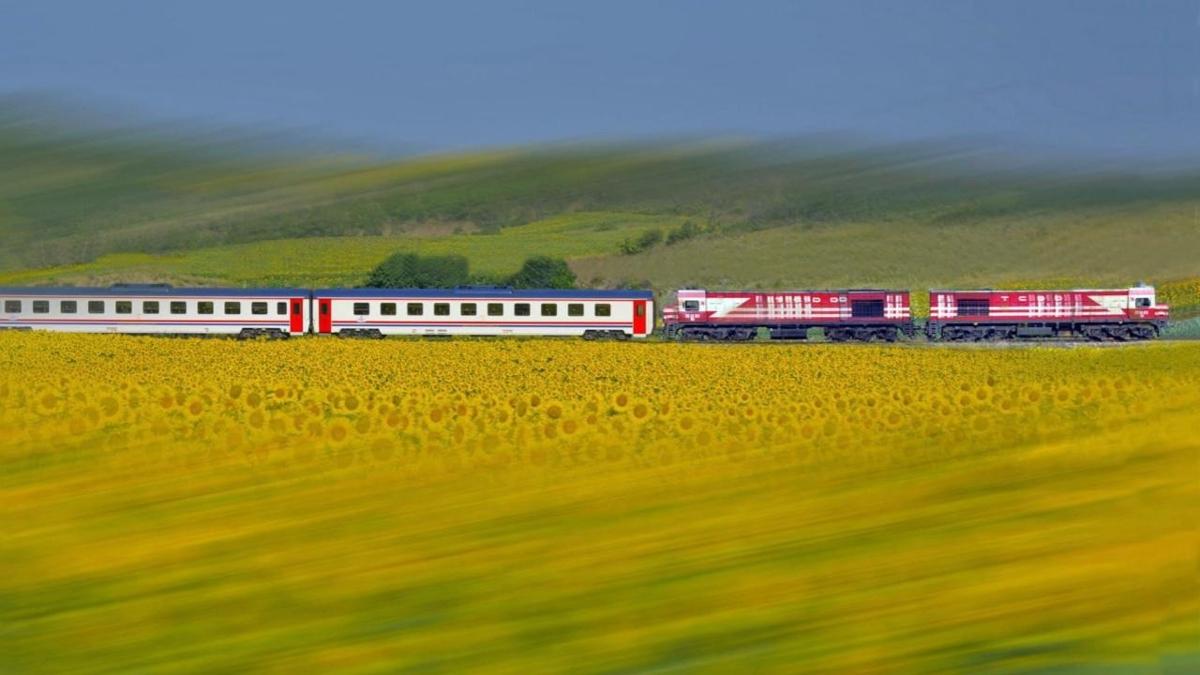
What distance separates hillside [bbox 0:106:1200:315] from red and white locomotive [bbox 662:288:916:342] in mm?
1163

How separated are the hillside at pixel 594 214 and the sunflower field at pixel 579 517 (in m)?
0.33

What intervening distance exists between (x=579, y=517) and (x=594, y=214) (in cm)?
79

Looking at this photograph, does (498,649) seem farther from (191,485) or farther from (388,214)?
(388,214)

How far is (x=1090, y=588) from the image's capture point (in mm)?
3518

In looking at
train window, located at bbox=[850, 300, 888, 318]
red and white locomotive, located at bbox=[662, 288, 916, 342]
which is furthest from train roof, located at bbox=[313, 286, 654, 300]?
train window, located at bbox=[850, 300, 888, 318]

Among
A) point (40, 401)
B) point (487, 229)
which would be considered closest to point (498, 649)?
point (487, 229)

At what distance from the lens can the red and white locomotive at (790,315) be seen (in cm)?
601

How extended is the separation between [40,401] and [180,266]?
0.54m

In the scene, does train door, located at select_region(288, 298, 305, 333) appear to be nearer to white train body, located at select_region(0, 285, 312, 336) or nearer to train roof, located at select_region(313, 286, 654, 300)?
white train body, located at select_region(0, 285, 312, 336)

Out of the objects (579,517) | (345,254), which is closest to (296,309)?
(345,254)

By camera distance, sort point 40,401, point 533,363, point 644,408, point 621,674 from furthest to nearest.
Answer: point 533,363
point 644,408
point 40,401
point 621,674

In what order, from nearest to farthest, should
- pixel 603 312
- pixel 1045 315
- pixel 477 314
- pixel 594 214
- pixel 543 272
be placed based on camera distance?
pixel 594 214 < pixel 543 272 < pixel 1045 315 < pixel 603 312 < pixel 477 314

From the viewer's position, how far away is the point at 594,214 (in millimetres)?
3701

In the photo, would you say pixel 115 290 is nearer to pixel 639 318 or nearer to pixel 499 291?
pixel 499 291
